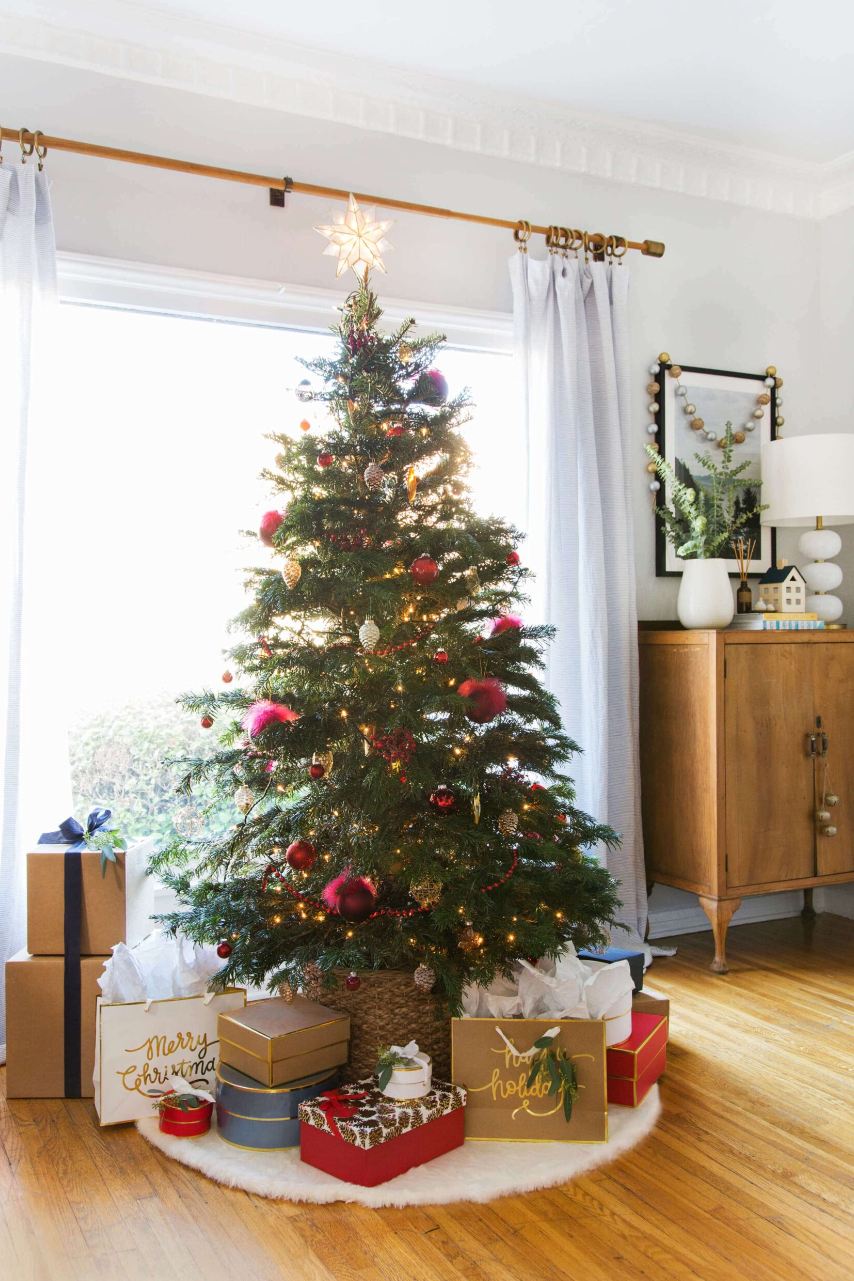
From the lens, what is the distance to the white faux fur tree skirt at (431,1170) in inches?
73.0

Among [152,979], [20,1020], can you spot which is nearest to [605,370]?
[152,979]

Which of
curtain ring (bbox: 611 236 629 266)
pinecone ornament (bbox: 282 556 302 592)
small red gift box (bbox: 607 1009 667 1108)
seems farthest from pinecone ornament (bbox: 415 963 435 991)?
curtain ring (bbox: 611 236 629 266)

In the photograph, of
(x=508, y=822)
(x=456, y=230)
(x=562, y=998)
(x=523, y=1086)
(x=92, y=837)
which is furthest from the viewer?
(x=456, y=230)

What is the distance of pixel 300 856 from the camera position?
2195 mm

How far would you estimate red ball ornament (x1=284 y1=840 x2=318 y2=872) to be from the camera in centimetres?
219

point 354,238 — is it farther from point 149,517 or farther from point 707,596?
point 707,596

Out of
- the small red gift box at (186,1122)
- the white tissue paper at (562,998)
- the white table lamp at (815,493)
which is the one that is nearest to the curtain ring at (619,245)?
the white table lamp at (815,493)

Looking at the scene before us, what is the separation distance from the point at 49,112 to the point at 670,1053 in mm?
3073

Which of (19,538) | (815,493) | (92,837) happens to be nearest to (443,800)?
(92,837)

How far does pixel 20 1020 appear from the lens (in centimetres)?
232

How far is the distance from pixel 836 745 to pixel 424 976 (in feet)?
6.48

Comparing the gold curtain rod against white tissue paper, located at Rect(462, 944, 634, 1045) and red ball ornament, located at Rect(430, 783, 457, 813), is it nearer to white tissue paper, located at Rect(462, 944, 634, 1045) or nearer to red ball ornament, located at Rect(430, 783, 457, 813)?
red ball ornament, located at Rect(430, 783, 457, 813)

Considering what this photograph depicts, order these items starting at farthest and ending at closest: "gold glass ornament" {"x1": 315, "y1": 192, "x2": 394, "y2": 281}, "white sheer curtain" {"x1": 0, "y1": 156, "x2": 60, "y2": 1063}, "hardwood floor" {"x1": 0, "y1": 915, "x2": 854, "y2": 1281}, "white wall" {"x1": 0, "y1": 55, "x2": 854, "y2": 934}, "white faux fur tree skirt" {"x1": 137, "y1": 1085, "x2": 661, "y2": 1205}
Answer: "white wall" {"x1": 0, "y1": 55, "x2": 854, "y2": 934}
"white sheer curtain" {"x1": 0, "y1": 156, "x2": 60, "y2": 1063}
"gold glass ornament" {"x1": 315, "y1": 192, "x2": 394, "y2": 281}
"white faux fur tree skirt" {"x1": 137, "y1": 1085, "x2": 661, "y2": 1205}
"hardwood floor" {"x1": 0, "y1": 915, "x2": 854, "y2": 1281}

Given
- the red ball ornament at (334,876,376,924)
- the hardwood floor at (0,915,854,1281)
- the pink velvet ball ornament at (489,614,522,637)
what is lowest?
the hardwood floor at (0,915,854,1281)
